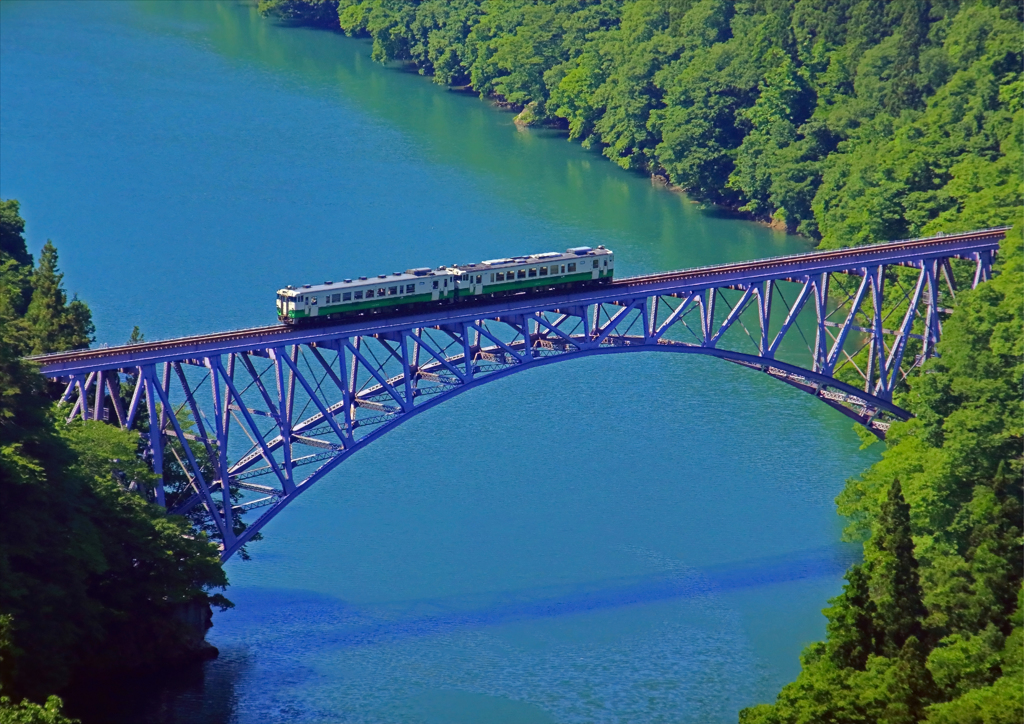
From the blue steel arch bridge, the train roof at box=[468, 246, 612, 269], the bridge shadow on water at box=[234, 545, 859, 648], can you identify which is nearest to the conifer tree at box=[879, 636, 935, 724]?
the bridge shadow on water at box=[234, 545, 859, 648]

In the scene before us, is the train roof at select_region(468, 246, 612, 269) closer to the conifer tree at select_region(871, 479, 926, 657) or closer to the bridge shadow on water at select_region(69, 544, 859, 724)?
the bridge shadow on water at select_region(69, 544, 859, 724)

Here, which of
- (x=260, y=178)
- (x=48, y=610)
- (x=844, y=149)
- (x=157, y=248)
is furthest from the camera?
(x=260, y=178)

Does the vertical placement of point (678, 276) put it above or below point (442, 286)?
below

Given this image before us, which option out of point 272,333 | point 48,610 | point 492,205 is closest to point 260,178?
point 492,205

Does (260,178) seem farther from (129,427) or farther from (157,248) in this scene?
(129,427)

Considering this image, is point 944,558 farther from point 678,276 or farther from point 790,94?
point 790,94

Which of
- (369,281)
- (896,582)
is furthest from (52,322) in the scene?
(896,582)
